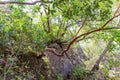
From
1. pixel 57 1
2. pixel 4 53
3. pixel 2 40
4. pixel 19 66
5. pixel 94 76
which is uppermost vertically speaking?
pixel 57 1

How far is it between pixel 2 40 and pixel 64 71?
266 cm

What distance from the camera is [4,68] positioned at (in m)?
4.91

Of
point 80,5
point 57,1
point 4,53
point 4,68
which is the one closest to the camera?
point 57,1

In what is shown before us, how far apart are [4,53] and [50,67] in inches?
68.8

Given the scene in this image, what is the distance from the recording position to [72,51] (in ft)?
28.2

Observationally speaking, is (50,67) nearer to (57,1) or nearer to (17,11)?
(17,11)

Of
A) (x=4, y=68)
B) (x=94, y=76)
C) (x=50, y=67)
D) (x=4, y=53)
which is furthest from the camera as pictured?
(x=94, y=76)

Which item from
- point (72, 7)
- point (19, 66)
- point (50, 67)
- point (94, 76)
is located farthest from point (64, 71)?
point (72, 7)

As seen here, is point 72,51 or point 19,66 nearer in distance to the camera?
point 19,66

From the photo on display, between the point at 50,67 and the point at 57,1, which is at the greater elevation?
the point at 57,1

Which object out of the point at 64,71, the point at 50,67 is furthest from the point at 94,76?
the point at 50,67

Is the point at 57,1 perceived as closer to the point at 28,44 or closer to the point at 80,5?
the point at 80,5

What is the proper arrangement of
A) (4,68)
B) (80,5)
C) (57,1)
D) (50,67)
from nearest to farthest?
(57,1)
(80,5)
(4,68)
(50,67)

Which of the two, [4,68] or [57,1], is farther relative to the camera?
[4,68]
